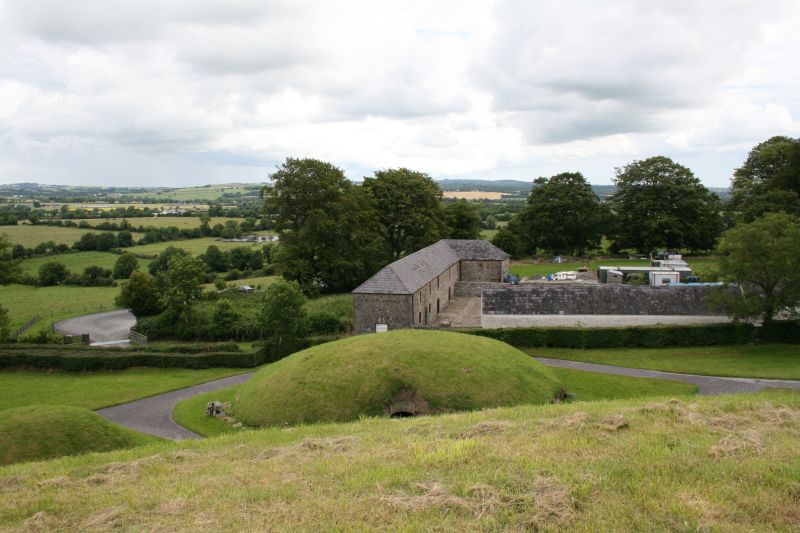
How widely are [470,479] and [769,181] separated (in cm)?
6731

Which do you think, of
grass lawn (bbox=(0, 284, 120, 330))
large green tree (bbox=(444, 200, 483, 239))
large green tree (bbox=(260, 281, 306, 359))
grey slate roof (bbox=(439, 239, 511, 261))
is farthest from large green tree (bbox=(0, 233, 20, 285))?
large green tree (bbox=(444, 200, 483, 239))

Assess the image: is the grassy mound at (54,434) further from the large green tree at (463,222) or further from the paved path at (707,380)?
the large green tree at (463,222)

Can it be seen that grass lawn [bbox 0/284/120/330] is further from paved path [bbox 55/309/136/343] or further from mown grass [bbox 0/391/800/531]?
mown grass [bbox 0/391/800/531]

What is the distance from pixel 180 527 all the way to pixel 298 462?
4.54 metres

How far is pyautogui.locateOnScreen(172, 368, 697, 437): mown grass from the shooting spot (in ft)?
87.0

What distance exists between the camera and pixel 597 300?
136ft

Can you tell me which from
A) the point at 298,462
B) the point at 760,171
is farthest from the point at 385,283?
the point at 760,171

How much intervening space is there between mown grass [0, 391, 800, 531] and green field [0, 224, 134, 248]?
295 feet

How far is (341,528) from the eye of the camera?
993 centimetres

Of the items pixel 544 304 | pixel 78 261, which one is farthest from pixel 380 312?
pixel 78 261

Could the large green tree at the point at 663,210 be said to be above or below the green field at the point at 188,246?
above

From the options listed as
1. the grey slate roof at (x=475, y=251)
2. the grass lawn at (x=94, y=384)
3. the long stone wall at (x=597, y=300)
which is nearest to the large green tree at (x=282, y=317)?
the grass lawn at (x=94, y=384)

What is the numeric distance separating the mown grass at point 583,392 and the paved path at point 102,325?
23.4 meters

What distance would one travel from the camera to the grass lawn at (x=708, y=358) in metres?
31.9
